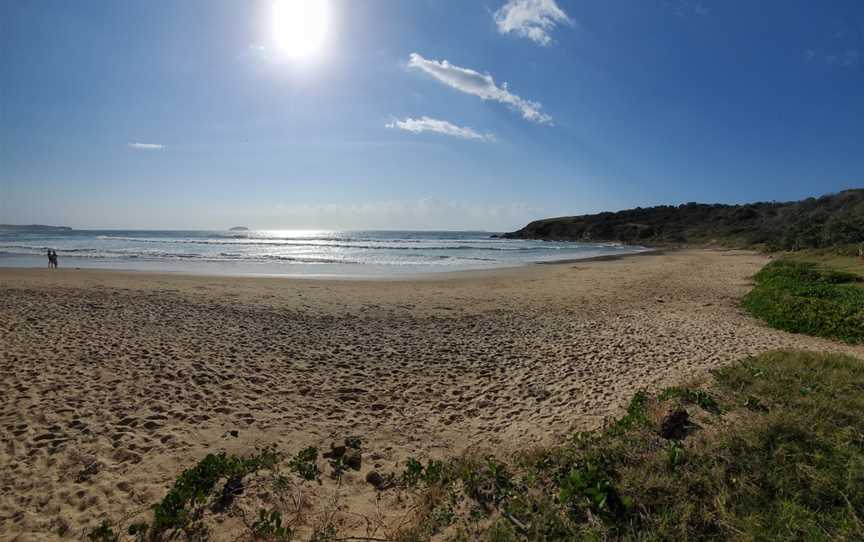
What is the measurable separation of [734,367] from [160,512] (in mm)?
7707

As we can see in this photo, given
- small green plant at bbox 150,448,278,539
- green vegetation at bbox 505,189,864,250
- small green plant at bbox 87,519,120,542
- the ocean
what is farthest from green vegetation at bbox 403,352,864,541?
green vegetation at bbox 505,189,864,250

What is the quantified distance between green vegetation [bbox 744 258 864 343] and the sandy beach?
1.76 feet

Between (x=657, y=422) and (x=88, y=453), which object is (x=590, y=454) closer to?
(x=657, y=422)

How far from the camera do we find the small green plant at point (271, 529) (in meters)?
3.39

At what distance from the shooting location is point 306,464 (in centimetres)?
456

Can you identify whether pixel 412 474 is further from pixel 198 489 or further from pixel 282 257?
pixel 282 257

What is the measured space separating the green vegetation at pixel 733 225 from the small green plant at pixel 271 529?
3556 centimetres

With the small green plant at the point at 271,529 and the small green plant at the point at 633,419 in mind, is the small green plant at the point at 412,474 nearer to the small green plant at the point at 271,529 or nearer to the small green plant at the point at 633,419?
the small green plant at the point at 271,529

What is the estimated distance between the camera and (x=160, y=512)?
3.55 m

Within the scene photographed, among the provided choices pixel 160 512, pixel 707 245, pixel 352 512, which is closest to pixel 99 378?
pixel 160 512

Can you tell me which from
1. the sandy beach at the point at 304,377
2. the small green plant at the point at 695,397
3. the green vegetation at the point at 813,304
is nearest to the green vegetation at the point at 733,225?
the green vegetation at the point at 813,304

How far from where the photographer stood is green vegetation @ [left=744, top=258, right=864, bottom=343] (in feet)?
30.0

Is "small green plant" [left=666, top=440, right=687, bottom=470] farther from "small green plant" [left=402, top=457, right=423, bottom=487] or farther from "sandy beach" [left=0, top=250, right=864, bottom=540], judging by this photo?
"small green plant" [left=402, top=457, right=423, bottom=487]

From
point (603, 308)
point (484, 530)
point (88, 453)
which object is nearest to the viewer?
point (484, 530)
